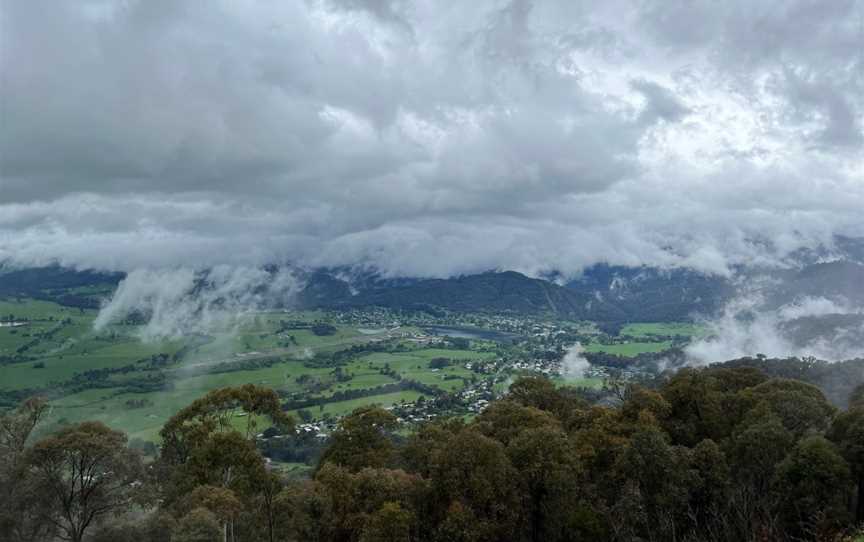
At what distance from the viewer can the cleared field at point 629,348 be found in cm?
13575

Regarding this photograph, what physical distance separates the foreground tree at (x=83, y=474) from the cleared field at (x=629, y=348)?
11866 centimetres

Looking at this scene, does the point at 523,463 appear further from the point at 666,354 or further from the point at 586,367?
the point at 666,354

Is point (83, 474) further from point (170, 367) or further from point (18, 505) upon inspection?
point (170, 367)

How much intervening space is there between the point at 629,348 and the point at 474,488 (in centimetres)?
13230

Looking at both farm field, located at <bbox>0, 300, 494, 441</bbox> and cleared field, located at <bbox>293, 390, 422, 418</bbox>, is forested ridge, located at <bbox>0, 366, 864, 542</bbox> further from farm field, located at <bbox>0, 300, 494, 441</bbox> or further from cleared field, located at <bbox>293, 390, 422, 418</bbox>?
cleared field, located at <bbox>293, 390, 422, 418</bbox>

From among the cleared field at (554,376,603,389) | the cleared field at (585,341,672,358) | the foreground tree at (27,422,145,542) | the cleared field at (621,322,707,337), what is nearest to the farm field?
the cleared field at (554,376,603,389)

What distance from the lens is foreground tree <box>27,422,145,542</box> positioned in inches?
873

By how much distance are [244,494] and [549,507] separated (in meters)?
12.5

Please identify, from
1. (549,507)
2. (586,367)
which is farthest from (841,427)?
(586,367)

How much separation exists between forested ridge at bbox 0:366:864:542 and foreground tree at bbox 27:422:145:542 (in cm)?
6

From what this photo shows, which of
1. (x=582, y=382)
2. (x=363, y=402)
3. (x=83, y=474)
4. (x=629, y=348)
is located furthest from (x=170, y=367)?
(x=629, y=348)

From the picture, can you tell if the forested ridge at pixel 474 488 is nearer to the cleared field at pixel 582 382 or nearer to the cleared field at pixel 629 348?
the cleared field at pixel 582 382

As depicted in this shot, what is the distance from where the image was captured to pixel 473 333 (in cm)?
18100

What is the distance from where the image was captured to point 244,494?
78.7 ft
